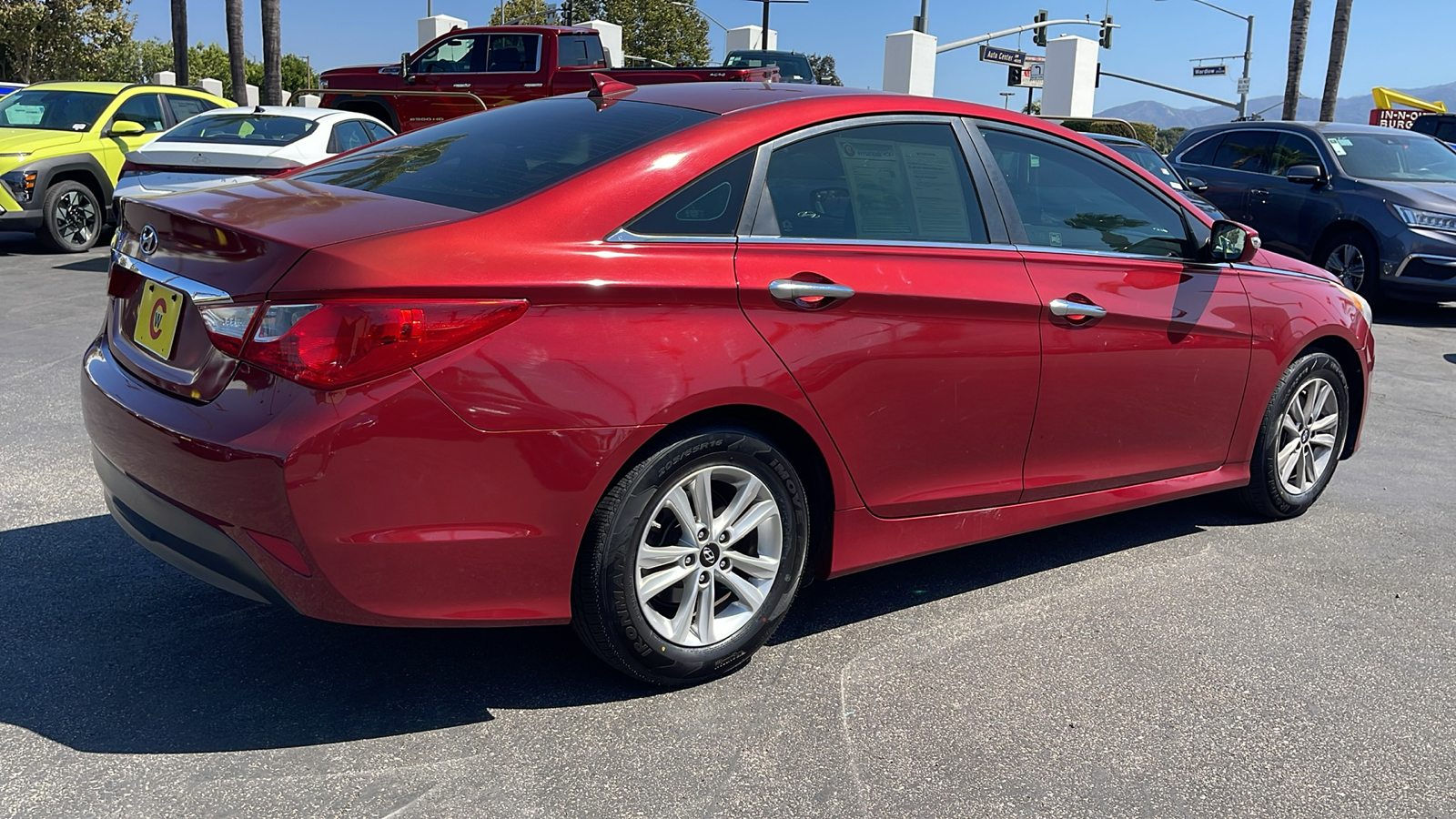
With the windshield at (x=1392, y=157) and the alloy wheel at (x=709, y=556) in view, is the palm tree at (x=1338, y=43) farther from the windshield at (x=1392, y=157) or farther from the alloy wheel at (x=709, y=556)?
the alloy wheel at (x=709, y=556)

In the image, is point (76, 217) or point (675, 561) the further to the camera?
point (76, 217)

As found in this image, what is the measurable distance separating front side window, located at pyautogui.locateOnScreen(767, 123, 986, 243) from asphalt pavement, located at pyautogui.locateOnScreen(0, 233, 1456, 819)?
1.22 meters

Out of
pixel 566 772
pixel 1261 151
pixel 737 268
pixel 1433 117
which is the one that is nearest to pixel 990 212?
pixel 737 268

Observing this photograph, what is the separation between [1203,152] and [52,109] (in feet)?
41.2

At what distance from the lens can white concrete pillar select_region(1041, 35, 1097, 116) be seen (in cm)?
4650

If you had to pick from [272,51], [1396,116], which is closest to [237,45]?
[272,51]

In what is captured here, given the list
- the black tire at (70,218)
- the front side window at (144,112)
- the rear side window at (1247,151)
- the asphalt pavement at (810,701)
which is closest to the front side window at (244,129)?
the black tire at (70,218)

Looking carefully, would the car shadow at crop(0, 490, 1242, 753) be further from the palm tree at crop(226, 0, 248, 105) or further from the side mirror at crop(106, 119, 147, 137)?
the palm tree at crop(226, 0, 248, 105)

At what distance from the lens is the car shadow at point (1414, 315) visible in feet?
38.8

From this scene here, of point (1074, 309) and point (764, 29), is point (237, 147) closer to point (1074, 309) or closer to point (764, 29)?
point (1074, 309)

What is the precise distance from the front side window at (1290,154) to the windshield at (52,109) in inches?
485

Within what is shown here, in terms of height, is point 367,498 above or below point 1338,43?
below

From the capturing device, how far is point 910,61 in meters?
40.8

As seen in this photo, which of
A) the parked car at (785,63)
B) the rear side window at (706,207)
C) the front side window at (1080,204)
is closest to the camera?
the rear side window at (706,207)
